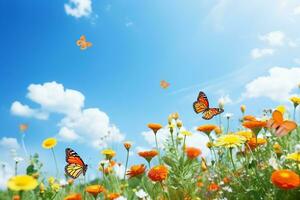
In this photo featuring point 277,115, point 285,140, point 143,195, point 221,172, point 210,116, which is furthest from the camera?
point 210,116

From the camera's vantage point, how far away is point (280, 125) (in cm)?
255

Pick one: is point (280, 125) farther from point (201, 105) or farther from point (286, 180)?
point (201, 105)

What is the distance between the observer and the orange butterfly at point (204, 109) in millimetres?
4898

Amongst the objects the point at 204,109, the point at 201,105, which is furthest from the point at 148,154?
the point at 201,105

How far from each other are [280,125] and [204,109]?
265 cm

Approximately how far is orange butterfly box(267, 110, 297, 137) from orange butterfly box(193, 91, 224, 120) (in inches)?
85.8

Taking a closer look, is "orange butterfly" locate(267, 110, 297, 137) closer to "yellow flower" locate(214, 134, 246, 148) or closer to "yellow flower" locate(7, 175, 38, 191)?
"yellow flower" locate(214, 134, 246, 148)

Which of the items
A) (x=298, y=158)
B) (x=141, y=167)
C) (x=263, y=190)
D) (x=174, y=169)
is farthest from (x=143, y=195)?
(x=298, y=158)

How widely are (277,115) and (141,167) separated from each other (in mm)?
1267

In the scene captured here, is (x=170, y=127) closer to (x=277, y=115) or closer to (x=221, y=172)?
(x=221, y=172)

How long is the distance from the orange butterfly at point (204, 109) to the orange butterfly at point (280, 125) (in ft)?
7.15

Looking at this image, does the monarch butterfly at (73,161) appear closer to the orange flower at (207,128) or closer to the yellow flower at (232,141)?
the orange flower at (207,128)

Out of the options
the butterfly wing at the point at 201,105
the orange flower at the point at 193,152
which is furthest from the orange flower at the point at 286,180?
the butterfly wing at the point at 201,105

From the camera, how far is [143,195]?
345 cm
